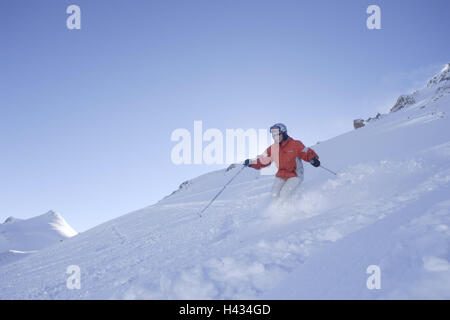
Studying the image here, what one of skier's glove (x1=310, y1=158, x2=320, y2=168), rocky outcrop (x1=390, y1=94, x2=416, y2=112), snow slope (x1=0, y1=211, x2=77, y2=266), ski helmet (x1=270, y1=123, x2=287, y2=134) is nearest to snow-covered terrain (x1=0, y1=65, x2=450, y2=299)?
skier's glove (x1=310, y1=158, x2=320, y2=168)

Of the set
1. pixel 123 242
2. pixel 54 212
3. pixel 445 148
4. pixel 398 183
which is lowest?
pixel 54 212

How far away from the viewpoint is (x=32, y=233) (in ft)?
211

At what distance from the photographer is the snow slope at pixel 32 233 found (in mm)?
57844

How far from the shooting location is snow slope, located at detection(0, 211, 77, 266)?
57844 millimetres

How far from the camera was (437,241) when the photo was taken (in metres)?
2.24

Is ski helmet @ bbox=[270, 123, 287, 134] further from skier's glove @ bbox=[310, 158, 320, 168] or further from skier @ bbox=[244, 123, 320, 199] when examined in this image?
skier's glove @ bbox=[310, 158, 320, 168]

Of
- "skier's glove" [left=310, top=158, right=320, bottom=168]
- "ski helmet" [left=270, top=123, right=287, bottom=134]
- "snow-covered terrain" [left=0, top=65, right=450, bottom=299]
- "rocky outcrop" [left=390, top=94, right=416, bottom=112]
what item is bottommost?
"snow-covered terrain" [left=0, top=65, right=450, bottom=299]

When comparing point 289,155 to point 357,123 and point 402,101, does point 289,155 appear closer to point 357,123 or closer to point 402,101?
point 357,123

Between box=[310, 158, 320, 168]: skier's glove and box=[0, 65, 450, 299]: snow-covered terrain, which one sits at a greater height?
box=[310, 158, 320, 168]: skier's glove

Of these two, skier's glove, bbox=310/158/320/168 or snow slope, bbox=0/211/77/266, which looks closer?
skier's glove, bbox=310/158/320/168
